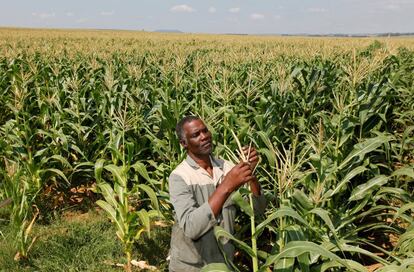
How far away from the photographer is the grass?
12.8ft

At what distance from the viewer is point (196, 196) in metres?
2.74

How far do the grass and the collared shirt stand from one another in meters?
1.17

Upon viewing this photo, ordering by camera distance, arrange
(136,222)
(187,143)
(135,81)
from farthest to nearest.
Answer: (135,81) < (136,222) < (187,143)

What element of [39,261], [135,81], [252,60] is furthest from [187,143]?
[252,60]

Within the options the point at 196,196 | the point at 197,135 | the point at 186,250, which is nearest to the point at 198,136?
the point at 197,135

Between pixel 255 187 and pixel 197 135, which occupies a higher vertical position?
pixel 197 135

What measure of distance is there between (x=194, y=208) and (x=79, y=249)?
2.10 m

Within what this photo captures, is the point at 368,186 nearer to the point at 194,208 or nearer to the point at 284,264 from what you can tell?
the point at 284,264

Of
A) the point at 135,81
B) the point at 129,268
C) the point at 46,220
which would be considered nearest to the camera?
the point at 129,268

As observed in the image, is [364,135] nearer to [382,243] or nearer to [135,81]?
[382,243]

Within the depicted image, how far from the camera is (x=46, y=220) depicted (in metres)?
4.90

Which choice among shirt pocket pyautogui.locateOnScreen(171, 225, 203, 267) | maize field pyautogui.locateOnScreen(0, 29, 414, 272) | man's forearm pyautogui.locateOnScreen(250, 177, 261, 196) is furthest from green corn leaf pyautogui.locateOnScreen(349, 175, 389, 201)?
shirt pocket pyautogui.locateOnScreen(171, 225, 203, 267)

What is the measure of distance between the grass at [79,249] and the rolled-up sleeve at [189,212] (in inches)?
61.0

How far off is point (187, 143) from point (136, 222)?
1.58 meters
